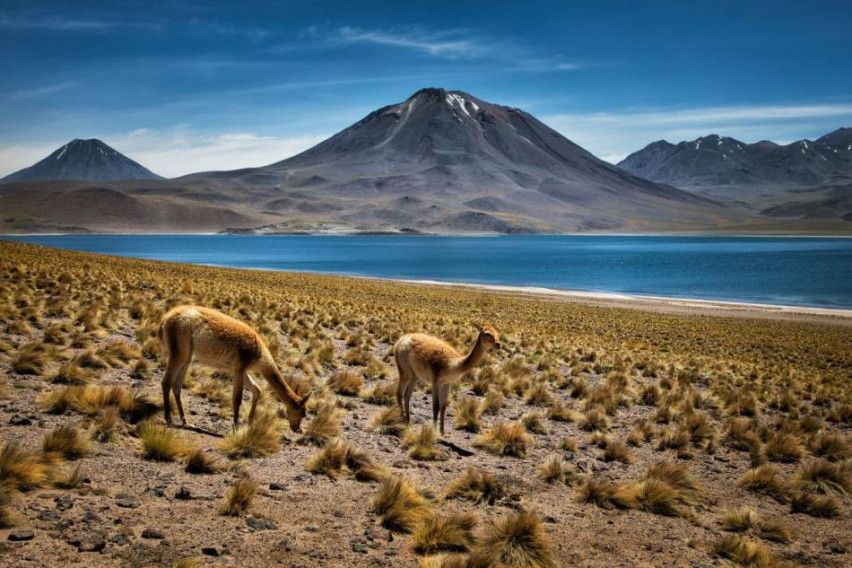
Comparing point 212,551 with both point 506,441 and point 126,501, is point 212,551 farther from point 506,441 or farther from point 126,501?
point 506,441

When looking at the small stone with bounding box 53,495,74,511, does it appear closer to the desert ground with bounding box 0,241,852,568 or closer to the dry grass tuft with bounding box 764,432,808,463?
the desert ground with bounding box 0,241,852,568

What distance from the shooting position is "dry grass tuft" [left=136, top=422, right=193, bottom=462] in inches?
247

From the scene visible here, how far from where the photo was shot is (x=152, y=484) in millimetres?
5641

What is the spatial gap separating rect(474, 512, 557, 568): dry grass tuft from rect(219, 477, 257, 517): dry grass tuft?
78.9 inches

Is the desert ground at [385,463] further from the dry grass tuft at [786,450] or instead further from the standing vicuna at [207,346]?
the standing vicuna at [207,346]

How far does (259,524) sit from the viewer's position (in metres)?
5.18

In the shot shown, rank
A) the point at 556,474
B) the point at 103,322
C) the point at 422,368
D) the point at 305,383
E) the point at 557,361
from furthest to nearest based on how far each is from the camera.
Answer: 1. the point at 557,361
2. the point at 103,322
3. the point at 305,383
4. the point at 422,368
5. the point at 556,474

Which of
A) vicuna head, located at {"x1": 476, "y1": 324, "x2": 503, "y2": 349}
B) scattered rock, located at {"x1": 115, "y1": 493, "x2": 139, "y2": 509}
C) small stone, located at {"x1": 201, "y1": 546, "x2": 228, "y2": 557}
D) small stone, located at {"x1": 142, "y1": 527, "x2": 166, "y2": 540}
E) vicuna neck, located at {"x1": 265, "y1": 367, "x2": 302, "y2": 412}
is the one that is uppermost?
vicuna head, located at {"x1": 476, "y1": 324, "x2": 503, "y2": 349}

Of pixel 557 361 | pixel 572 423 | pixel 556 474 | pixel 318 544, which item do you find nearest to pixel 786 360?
pixel 557 361

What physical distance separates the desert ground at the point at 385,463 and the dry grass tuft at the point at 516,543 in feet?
0.05

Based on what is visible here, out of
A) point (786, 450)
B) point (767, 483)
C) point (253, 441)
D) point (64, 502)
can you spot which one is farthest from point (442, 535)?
point (786, 450)

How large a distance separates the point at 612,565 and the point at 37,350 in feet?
27.3

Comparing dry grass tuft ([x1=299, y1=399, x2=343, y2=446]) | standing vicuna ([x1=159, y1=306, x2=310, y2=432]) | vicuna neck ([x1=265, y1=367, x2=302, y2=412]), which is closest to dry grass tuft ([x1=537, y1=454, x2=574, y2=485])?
dry grass tuft ([x1=299, y1=399, x2=343, y2=446])

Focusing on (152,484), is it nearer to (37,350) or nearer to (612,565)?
(612,565)
